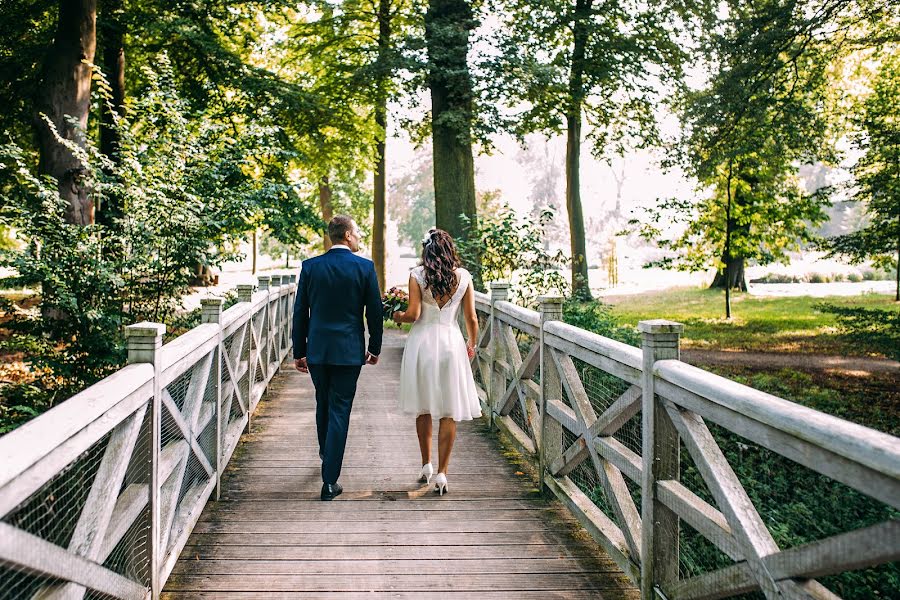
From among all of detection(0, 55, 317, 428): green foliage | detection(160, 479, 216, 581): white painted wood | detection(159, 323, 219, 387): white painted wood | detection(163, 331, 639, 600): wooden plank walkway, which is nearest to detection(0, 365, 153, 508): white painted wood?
detection(159, 323, 219, 387): white painted wood

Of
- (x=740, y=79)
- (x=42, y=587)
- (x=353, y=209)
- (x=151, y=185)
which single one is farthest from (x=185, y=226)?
(x=353, y=209)

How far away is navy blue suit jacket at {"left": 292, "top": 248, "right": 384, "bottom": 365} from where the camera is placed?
194 inches

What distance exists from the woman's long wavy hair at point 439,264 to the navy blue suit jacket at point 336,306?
0.39 metres

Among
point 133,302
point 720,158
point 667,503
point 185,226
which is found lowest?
point 667,503

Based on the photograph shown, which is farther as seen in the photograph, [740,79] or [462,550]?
[740,79]

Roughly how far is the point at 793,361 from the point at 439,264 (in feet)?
33.6

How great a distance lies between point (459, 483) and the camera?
5.46 metres

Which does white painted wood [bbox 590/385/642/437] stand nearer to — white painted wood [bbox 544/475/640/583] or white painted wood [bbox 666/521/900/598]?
white painted wood [bbox 544/475/640/583]

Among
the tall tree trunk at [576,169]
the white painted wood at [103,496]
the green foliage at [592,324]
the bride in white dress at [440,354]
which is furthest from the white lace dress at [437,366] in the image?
the tall tree trunk at [576,169]

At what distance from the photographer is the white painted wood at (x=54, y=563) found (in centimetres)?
176

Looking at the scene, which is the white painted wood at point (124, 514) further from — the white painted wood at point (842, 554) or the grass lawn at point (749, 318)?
the grass lawn at point (749, 318)

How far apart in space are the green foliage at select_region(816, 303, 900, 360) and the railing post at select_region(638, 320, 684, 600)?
754cm

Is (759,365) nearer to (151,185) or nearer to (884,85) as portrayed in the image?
(884,85)

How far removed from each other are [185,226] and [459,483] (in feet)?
13.1
